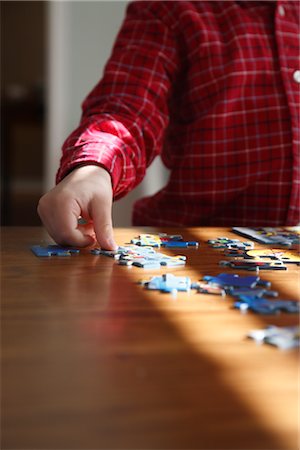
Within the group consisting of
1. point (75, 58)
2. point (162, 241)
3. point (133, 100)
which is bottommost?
point (162, 241)

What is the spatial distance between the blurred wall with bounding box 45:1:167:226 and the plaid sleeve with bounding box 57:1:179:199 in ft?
3.92

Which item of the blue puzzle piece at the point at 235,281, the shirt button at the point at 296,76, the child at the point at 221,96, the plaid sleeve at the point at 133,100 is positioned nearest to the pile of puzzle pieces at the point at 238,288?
the blue puzzle piece at the point at 235,281

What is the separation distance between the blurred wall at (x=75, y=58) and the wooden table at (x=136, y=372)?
2148 millimetres

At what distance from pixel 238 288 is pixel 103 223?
0.34 m

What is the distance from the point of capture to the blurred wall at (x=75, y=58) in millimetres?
3389

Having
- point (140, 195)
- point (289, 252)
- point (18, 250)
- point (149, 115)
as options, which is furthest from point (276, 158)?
point (140, 195)

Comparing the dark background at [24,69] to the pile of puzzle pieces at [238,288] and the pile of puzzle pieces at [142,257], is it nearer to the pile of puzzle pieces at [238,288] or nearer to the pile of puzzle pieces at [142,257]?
the pile of puzzle pieces at [142,257]

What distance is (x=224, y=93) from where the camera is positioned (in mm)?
1641

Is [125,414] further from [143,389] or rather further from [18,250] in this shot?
[18,250]

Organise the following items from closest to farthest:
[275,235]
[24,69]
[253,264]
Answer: [253,264]
[275,235]
[24,69]

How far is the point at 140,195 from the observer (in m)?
2.61

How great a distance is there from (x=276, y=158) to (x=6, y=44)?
832 centimetres

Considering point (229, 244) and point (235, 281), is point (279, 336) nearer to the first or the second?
point (235, 281)

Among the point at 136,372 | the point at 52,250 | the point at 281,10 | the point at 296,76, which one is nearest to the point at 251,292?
the point at 136,372
